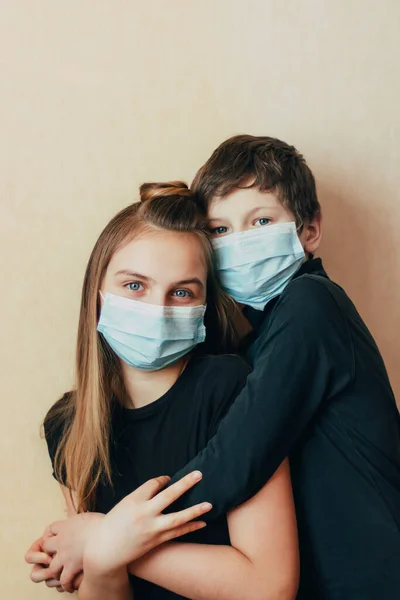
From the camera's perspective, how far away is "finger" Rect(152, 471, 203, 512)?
3.35 feet

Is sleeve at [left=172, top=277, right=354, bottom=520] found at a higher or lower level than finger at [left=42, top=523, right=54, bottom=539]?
higher

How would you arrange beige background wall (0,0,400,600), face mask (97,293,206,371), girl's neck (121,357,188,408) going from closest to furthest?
face mask (97,293,206,371) → girl's neck (121,357,188,408) → beige background wall (0,0,400,600)

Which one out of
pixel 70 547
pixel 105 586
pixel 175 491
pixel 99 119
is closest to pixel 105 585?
pixel 105 586

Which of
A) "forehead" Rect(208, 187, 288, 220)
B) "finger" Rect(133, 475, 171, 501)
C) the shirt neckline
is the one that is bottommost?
"finger" Rect(133, 475, 171, 501)

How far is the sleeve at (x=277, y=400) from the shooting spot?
1014 mm

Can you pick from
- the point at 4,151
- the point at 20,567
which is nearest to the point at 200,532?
the point at 20,567

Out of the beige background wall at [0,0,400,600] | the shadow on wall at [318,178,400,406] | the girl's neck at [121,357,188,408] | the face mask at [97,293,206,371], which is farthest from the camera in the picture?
the shadow on wall at [318,178,400,406]

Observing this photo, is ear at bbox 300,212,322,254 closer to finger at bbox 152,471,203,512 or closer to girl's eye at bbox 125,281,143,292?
girl's eye at bbox 125,281,143,292

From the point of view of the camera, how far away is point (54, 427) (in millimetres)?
1307

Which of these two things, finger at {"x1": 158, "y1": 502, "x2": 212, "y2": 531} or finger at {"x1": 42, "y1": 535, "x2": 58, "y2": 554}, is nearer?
finger at {"x1": 158, "y1": 502, "x2": 212, "y2": 531}

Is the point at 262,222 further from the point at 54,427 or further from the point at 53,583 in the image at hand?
the point at 53,583

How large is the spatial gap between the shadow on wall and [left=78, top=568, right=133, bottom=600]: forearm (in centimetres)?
89

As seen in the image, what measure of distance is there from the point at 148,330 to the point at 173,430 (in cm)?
21

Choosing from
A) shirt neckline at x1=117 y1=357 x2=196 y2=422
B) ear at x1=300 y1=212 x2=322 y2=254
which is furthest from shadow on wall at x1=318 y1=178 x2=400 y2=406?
shirt neckline at x1=117 y1=357 x2=196 y2=422
